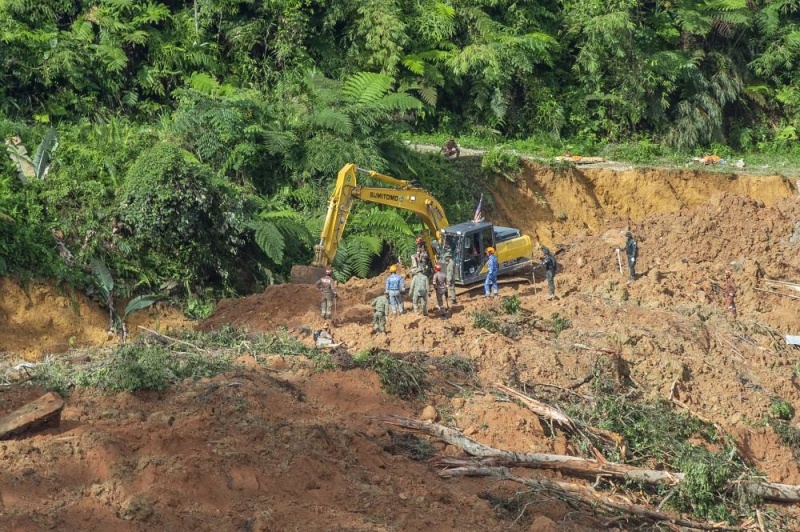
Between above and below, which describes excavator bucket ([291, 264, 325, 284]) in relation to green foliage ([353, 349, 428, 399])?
above

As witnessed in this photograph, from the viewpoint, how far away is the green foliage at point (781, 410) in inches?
763

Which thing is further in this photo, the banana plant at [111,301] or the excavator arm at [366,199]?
the excavator arm at [366,199]

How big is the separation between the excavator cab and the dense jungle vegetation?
7.48ft

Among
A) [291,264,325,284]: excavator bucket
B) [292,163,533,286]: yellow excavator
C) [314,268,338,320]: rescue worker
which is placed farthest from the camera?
[291,264,325,284]: excavator bucket

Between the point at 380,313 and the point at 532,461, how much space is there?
484 centimetres

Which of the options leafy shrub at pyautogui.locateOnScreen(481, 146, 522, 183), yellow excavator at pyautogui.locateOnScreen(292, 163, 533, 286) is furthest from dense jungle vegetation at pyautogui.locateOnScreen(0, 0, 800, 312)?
yellow excavator at pyautogui.locateOnScreen(292, 163, 533, 286)

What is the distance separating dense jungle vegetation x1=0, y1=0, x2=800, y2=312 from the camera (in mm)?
22281

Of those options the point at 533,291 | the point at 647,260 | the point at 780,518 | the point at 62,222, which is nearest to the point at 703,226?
the point at 647,260

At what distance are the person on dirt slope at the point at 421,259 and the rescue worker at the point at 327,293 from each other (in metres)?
2.01

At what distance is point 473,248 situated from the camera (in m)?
23.4

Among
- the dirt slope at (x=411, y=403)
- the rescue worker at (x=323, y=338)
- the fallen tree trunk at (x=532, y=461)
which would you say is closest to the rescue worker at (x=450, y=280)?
the dirt slope at (x=411, y=403)

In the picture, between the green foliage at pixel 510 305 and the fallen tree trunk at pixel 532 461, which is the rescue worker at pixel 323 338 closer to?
the fallen tree trunk at pixel 532 461

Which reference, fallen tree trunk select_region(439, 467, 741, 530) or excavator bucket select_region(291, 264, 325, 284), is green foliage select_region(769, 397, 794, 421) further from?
excavator bucket select_region(291, 264, 325, 284)

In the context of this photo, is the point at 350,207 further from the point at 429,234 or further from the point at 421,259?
the point at 429,234
